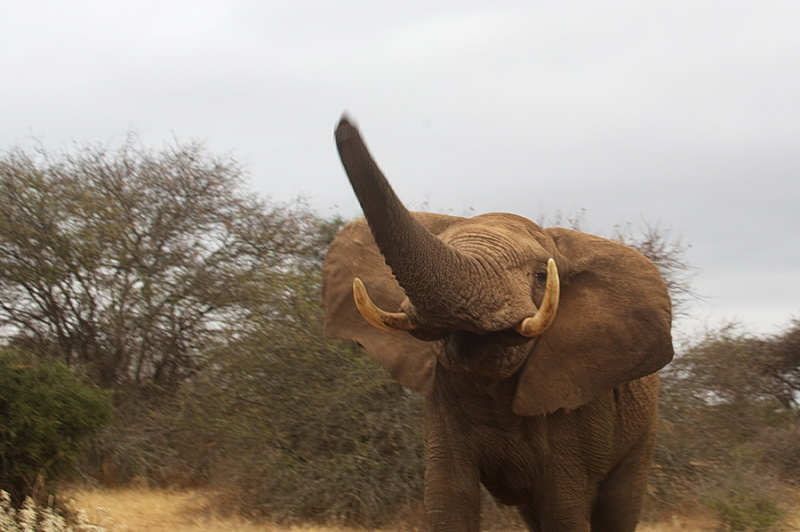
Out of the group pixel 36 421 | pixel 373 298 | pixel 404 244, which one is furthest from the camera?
pixel 36 421

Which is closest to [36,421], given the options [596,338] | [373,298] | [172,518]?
[172,518]

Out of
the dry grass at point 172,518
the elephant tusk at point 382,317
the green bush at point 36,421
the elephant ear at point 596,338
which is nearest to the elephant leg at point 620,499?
the elephant ear at point 596,338

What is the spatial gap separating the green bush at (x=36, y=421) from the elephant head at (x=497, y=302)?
3478 mm

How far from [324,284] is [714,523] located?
545cm

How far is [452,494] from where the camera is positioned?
522 cm

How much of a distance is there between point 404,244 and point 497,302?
0.69m

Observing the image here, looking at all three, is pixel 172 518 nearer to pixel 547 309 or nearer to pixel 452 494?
pixel 452 494

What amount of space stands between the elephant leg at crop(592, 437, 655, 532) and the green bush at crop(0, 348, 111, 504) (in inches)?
178

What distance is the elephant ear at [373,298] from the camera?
548cm

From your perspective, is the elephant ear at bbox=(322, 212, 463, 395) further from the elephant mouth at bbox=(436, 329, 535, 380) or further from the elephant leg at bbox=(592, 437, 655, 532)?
the elephant leg at bbox=(592, 437, 655, 532)

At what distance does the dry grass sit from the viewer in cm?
922

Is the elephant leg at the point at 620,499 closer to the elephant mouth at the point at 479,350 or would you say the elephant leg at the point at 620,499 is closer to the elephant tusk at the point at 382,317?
the elephant mouth at the point at 479,350

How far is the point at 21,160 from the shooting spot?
1445cm

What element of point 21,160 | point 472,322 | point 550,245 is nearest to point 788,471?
point 550,245
